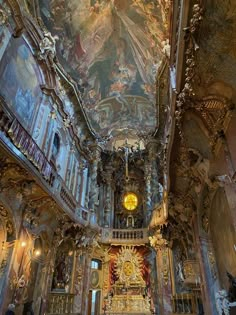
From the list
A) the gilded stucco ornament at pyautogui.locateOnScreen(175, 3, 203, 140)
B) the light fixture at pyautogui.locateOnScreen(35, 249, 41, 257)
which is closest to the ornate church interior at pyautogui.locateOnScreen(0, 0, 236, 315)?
the gilded stucco ornament at pyautogui.locateOnScreen(175, 3, 203, 140)

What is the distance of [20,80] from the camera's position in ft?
36.7

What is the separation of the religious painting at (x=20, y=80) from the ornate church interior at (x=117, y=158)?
7cm

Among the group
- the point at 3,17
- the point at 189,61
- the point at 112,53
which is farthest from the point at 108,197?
the point at 189,61

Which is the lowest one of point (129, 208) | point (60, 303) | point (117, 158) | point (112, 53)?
point (60, 303)

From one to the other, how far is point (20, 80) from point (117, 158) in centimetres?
1186

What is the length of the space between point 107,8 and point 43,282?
17659 millimetres

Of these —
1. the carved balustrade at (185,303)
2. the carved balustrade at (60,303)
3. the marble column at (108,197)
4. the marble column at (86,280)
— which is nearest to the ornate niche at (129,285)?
the marble column at (86,280)

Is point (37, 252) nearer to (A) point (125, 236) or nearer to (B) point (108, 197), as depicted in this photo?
(A) point (125, 236)

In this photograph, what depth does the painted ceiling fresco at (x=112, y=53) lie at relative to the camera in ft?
51.4

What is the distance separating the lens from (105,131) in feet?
77.4

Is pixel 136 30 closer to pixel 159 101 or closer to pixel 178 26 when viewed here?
pixel 159 101

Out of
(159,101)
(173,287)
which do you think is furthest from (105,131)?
(173,287)

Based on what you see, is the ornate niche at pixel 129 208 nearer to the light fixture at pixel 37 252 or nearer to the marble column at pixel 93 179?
the marble column at pixel 93 179

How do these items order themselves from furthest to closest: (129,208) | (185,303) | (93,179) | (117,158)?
(117,158)
(129,208)
(93,179)
(185,303)
